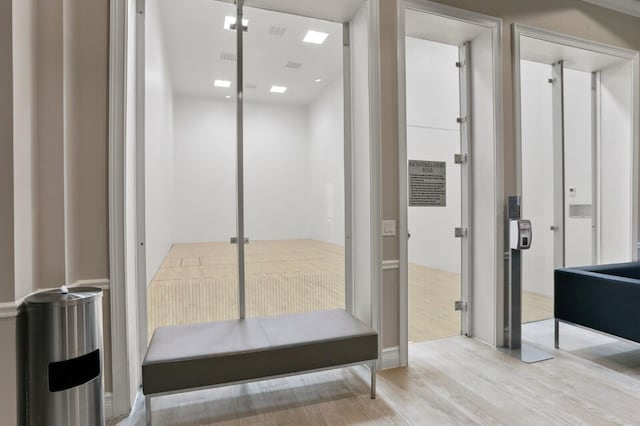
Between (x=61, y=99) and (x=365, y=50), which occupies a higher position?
(x=365, y=50)

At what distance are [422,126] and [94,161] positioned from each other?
264cm

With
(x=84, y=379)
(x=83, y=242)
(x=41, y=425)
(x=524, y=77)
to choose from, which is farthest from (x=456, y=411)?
(x=524, y=77)

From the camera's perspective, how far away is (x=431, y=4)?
9.53 ft

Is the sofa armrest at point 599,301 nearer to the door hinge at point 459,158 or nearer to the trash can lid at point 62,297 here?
the door hinge at point 459,158

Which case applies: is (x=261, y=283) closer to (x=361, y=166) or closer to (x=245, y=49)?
(x=361, y=166)

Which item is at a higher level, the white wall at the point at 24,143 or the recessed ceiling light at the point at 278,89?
the recessed ceiling light at the point at 278,89

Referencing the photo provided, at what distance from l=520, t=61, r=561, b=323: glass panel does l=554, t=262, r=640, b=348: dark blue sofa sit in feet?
2.53

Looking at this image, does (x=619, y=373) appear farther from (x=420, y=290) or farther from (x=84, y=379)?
(x=84, y=379)

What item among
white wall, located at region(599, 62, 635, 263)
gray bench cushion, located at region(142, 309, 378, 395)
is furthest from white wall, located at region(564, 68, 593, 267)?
gray bench cushion, located at region(142, 309, 378, 395)

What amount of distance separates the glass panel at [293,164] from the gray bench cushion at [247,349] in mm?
470

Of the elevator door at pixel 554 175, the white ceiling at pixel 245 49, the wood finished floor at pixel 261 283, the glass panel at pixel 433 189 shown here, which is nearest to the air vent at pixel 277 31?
the white ceiling at pixel 245 49

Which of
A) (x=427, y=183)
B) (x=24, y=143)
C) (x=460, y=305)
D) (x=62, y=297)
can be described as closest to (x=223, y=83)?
(x=24, y=143)

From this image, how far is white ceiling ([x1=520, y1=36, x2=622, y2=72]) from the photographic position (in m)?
3.47

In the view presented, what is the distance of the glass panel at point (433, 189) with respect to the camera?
129 inches
